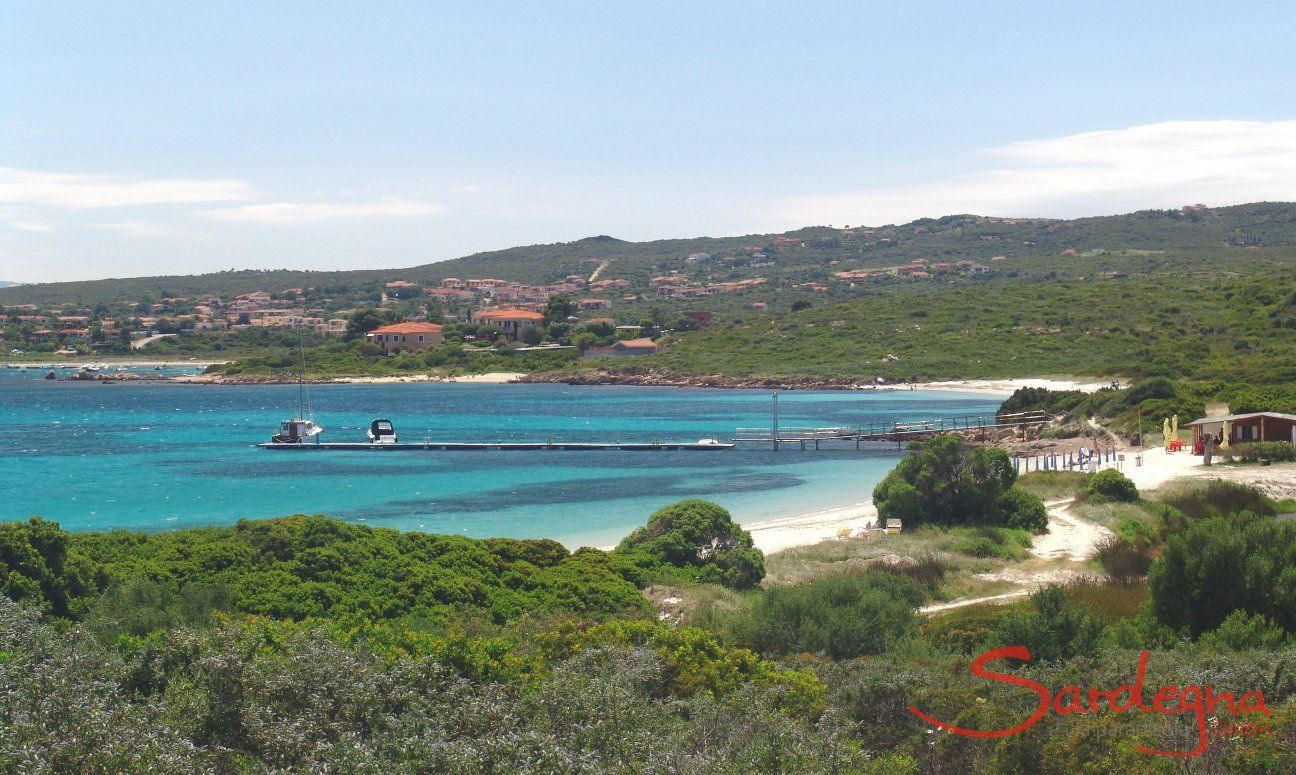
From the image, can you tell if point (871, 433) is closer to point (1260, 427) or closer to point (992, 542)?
point (1260, 427)

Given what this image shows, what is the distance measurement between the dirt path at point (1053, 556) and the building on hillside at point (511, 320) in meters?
102

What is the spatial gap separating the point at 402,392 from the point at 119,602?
8584 centimetres

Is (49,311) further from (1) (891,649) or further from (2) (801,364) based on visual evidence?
(1) (891,649)

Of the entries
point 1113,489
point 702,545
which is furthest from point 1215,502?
point 702,545

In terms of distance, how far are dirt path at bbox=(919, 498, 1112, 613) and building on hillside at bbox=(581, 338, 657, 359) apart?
84422mm

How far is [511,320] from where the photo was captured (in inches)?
4958

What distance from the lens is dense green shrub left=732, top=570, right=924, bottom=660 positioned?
39.0ft

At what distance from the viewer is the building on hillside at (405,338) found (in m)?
118

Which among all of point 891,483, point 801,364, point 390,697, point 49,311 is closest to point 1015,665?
point 390,697

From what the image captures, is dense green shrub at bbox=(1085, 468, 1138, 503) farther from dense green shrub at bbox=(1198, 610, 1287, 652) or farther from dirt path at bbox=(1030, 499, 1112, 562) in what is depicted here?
dense green shrub at bbox=(1198, 610, 1287, 652)

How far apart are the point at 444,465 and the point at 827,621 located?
3600cm

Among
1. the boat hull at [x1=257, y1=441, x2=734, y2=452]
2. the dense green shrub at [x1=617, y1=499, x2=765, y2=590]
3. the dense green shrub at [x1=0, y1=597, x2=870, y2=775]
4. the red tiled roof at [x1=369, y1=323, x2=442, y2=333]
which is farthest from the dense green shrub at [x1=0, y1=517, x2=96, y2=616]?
the red tiled roof at [x1=369, y1=323, x2=442, y2=333]

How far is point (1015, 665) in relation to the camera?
34.4 feet

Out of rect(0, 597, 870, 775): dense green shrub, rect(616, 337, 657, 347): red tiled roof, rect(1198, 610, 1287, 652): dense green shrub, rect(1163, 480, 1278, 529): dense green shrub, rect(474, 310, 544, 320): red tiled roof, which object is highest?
rect(474, 310, 544, 320): red tiled roof
